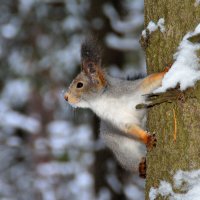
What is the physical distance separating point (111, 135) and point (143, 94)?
0.32 meters

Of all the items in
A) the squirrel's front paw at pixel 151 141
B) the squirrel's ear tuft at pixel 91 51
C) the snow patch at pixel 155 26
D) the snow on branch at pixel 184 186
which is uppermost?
the snow patch at pixel 155 26

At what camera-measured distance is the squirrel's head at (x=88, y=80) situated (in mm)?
2346

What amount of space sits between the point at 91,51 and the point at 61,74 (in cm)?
352

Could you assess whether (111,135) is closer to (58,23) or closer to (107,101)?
(107,101)

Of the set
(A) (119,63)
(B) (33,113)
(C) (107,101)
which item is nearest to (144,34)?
(C) (107,101)

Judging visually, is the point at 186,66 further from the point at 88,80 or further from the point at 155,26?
the point at 88,80

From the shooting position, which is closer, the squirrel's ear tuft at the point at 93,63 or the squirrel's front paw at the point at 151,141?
the squirrel's front paw at the point at 151,141

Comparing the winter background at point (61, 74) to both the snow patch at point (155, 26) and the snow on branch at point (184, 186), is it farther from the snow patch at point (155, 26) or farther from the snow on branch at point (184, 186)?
the snow on branch at point (184, 186)

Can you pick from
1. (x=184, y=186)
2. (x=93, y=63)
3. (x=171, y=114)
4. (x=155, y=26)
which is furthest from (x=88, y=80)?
(x=184, y=186)

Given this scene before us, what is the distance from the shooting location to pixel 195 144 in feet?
5.61

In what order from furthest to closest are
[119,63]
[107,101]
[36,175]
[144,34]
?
1. [36,175]
2. [119,63]
3. [107,101]
4. [144,34]

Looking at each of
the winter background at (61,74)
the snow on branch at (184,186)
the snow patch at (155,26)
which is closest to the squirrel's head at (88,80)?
the snow patch at (155,26)

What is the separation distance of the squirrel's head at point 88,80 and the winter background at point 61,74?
118 inches

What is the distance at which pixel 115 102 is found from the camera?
225 cm
